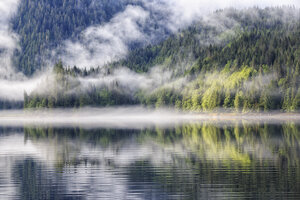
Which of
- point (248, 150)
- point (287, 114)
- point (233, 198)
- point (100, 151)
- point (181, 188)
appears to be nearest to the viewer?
point (233, 198)

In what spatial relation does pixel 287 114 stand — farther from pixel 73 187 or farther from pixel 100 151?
pixel 73 187

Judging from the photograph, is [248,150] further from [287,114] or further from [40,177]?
[287,114]

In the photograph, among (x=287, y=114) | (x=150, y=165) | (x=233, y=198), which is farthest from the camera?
(x=287, y=114)

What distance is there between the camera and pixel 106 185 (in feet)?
122

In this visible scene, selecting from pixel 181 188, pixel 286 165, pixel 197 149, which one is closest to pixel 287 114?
pixel 197 149

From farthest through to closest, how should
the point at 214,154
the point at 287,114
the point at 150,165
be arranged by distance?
the point at 287,114 → the point at 214,154 → the point at 150,165

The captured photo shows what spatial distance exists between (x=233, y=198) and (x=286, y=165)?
48.9 ft

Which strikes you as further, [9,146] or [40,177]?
[9,146]

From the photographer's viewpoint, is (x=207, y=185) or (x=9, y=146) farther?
(x=9, y=146)

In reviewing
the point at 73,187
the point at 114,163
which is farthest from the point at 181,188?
the point at 114,163

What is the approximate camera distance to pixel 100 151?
62969mm

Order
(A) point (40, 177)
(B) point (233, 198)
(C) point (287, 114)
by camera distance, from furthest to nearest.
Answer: (C) point (287, 114)
(A) point (40, 177)
(B) point (233, 198)

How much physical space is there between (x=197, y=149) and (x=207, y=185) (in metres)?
26.4

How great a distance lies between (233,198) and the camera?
31438 millimetres
